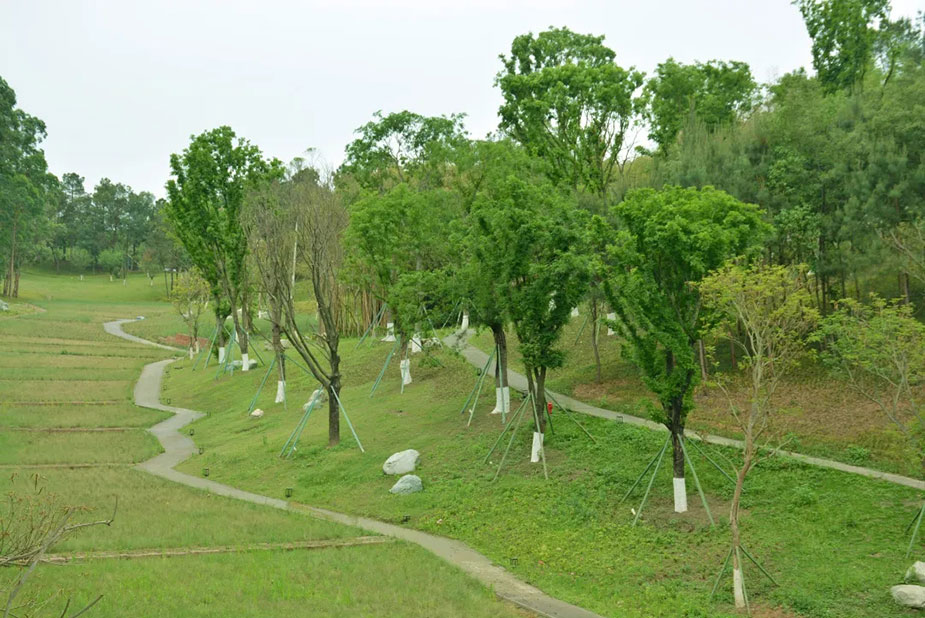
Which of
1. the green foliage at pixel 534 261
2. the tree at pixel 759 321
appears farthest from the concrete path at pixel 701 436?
the green foliage at pixel 534 261

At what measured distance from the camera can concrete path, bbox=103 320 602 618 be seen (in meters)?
16.1

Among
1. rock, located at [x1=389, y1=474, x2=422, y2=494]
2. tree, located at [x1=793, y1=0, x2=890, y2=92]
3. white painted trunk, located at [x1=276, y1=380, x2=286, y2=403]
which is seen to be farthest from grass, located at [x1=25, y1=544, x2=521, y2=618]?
tree, located at [x1=793, y1=0, x2=890, y2=92]

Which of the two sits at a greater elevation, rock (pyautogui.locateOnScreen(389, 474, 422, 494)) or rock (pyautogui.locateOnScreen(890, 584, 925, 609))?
rock (pyautogui.locateOnScreen(890, 584, 925, 609))

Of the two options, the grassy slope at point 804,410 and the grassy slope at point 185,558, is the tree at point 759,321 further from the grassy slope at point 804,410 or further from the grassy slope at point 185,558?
the grassy slope at point 185,558

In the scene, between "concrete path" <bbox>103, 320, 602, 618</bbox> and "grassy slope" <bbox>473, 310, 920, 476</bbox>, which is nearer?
"concrete path" <bbox>103, 320, 602, 618</bbox>

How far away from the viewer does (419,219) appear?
113ft

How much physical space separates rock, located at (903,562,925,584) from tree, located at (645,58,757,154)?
29886 mm

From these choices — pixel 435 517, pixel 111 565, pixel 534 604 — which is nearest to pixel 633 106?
pixel 435 517

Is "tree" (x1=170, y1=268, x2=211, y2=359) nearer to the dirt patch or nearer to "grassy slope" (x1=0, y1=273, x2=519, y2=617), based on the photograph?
the dirt patch

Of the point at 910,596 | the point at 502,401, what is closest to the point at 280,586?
the point at 910,596

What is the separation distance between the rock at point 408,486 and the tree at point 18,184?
74807 millimetres

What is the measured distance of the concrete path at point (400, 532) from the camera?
633 inches

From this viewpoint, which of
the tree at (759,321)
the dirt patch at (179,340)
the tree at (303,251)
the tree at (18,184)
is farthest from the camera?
the tree at (18,184)

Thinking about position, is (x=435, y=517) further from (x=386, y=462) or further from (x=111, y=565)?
(x=111, y=565)
